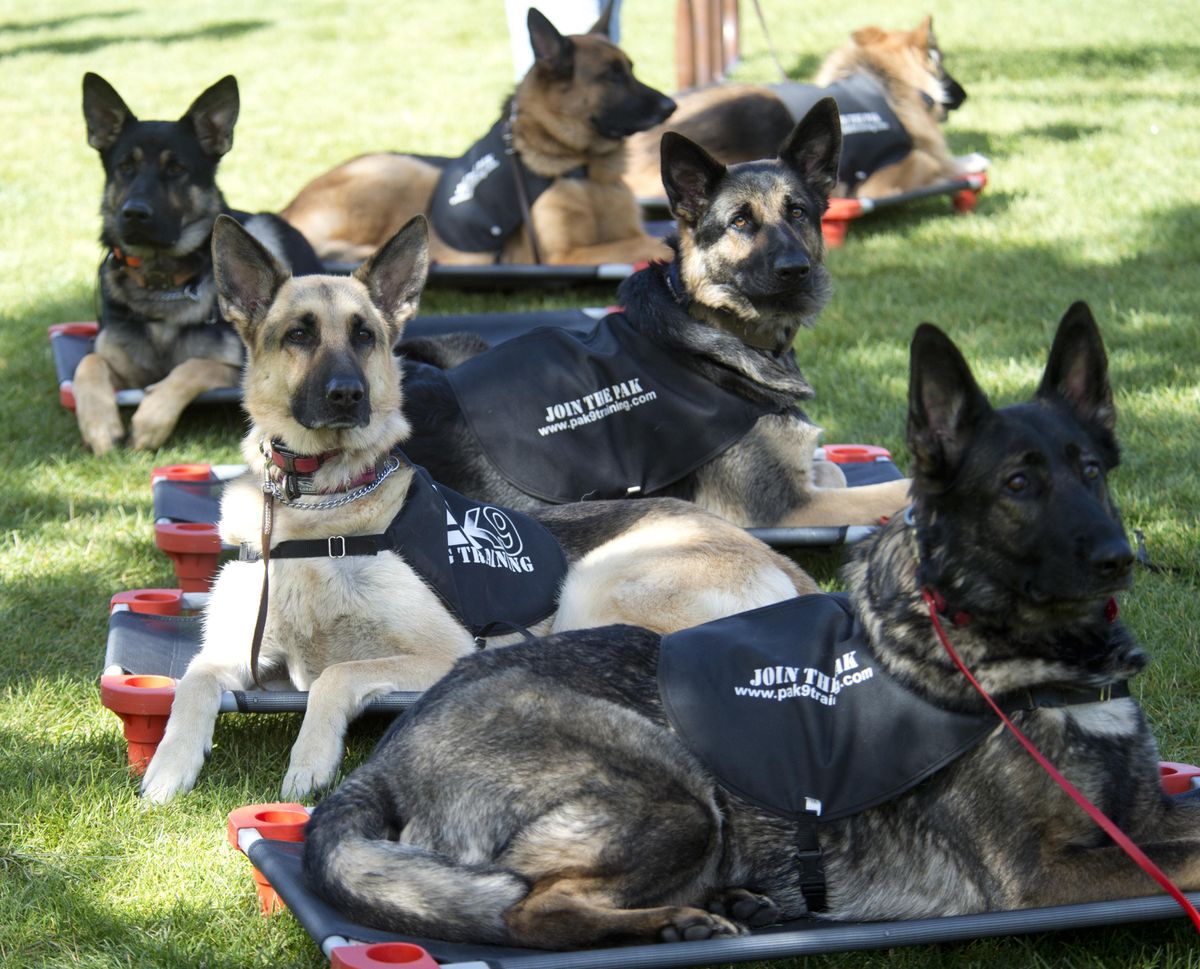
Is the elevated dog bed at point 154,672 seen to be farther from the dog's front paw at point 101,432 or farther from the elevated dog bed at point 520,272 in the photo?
the elevated dog bed at point 520,272

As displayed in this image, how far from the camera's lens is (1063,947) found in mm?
3021

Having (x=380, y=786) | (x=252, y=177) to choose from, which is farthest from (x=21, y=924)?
(x=252, y=177)

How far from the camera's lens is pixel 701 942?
8.80 ft

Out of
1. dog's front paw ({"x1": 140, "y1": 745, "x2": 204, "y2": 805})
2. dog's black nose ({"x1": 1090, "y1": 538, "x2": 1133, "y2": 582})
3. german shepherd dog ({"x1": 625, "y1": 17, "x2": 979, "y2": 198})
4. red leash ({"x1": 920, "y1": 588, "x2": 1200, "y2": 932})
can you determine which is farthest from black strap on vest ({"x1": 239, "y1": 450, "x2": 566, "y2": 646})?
german shepherd dog ({"x1": 625, "y1": 17, "x2": 979, "y2": 198})

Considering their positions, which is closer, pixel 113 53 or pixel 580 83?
pixel 580 83

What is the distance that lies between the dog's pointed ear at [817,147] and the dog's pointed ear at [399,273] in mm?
1588

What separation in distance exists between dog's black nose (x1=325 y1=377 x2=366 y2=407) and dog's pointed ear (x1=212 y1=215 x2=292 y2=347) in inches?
19.1

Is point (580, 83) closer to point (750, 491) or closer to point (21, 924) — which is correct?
point (750, 491)

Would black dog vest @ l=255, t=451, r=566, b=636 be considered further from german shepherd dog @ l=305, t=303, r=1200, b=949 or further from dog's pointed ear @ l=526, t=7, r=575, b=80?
dog's pointed ear @ l=526, t=7, r=575, b=80

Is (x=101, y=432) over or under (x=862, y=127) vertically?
under

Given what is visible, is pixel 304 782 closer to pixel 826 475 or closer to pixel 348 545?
pixel 348 545

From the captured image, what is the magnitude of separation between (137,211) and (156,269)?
0.41 metres

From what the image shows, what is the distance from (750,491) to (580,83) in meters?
3.98

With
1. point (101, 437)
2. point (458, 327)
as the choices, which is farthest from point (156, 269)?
point (458, 327)
